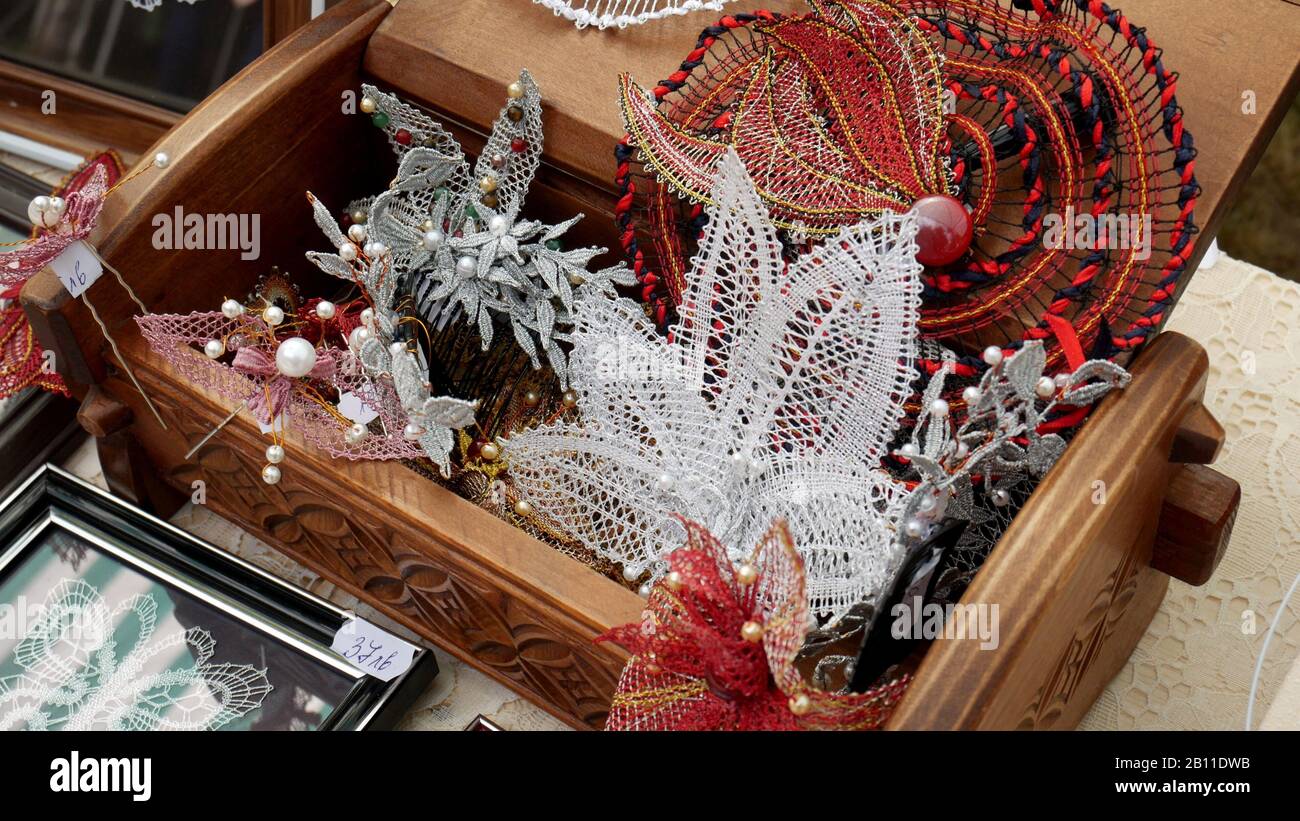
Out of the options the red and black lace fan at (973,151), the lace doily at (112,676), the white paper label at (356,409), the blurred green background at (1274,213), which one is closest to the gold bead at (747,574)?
the red and black lace fan at (973,151)

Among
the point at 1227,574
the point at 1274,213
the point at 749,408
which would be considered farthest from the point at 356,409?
the point at 1274,213

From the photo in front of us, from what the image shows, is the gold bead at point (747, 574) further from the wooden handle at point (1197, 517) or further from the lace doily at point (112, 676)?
the lace doily at point (112, 676)

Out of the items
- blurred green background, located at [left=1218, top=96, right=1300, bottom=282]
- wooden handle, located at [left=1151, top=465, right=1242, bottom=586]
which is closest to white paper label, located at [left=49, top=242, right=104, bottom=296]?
wooden handle, located at [left=1151, top=465, right=1242, bottom=586]

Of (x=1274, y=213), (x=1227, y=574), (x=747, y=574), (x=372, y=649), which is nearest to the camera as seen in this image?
(x=747, y=574)

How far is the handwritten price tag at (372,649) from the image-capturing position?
3.32 feet

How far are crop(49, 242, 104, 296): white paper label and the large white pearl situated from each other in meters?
0.15

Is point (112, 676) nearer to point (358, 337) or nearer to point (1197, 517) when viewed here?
point (358, 337)

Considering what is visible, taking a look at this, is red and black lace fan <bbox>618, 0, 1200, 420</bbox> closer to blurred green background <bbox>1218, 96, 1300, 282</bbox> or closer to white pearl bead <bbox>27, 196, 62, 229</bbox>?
white pearl bead <bbox>27, 196, 62, 229</bbox>

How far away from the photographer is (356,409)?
0.96 metres

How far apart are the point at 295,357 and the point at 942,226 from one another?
0.48 meters

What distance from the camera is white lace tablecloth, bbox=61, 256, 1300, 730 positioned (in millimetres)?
1070

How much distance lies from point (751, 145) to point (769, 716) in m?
0.44

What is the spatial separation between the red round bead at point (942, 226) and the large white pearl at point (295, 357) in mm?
456
